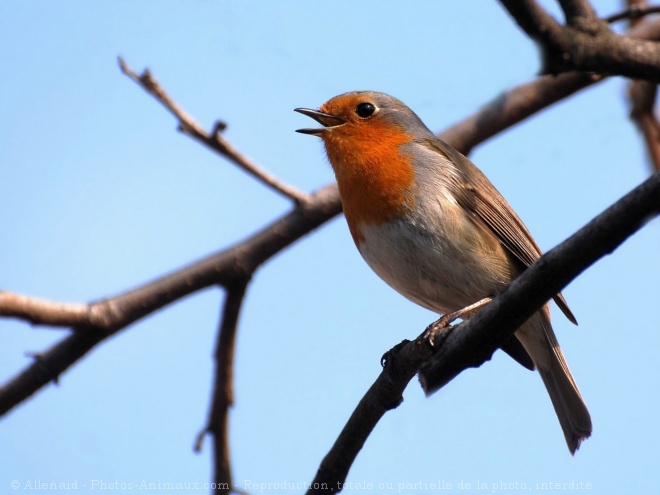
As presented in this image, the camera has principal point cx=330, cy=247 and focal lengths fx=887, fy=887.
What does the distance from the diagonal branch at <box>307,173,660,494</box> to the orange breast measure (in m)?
0.93

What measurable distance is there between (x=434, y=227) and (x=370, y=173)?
50 centimetres

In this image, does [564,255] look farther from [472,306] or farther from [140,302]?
[140,302]

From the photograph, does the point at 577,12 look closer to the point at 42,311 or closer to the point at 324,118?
the point at 324,118

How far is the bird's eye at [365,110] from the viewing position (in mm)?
5527

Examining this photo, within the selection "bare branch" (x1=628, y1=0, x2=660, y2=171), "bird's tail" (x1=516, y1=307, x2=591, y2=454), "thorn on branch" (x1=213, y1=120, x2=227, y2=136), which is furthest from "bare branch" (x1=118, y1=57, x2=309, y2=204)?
"bare branch" (x1=628, y1=0, x2=660, y2=171)

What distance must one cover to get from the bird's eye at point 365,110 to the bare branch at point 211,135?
2.31 feet

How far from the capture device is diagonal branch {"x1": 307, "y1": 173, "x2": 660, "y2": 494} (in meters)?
2.50

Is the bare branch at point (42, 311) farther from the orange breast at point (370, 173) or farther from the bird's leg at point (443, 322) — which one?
the bird's leg at point (443, 322)

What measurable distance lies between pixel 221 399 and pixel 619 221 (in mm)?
3159

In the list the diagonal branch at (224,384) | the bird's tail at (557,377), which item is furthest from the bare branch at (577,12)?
the diagonal branch at (224,384)

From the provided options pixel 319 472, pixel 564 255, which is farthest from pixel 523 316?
pixel 319 472

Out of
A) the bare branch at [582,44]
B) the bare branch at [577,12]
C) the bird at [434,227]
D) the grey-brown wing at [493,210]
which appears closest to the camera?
the bare branch at [582,44]

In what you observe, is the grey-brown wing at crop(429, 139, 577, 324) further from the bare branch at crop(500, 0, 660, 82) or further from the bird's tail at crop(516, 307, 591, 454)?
the bare branch at crop(500, 0, 660, 82)

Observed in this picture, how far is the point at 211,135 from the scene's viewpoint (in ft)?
16.1
